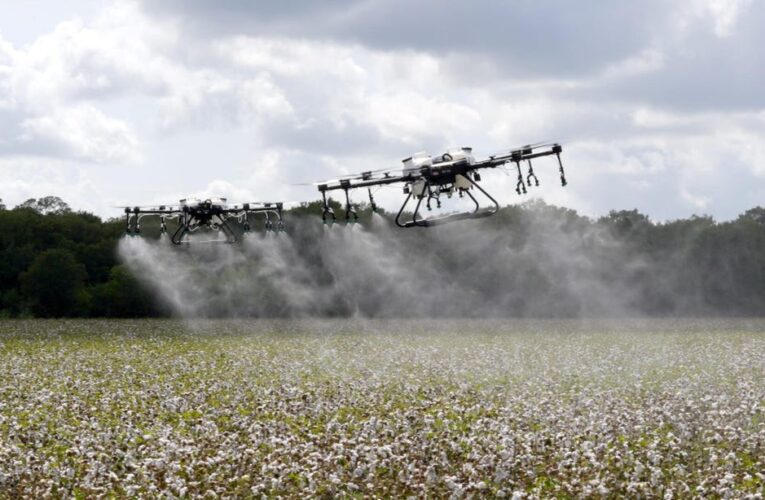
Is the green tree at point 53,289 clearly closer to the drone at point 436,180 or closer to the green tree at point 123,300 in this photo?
the green tree at point 123,300

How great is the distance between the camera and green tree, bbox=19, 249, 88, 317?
102625mm

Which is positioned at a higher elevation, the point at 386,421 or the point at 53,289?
the point at 53,289

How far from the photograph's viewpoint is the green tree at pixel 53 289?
10262cm

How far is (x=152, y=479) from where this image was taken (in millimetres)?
18844

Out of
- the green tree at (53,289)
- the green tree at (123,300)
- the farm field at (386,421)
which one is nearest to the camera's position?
the farm field at (386,421)

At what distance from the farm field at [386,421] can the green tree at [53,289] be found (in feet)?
173

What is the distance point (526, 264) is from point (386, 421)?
82326 mm

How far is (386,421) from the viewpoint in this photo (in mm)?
24984

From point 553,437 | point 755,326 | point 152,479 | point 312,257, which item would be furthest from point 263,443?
point 312,257

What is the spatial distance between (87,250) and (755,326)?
6777 centimetres

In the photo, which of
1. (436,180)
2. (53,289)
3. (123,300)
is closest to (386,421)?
(436,180)

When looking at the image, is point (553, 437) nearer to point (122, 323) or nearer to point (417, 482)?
point (417, 482)

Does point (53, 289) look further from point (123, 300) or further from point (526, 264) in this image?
point (526, 264)

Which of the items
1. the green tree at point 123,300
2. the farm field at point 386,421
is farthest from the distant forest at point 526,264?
the farm field at point 386,421
